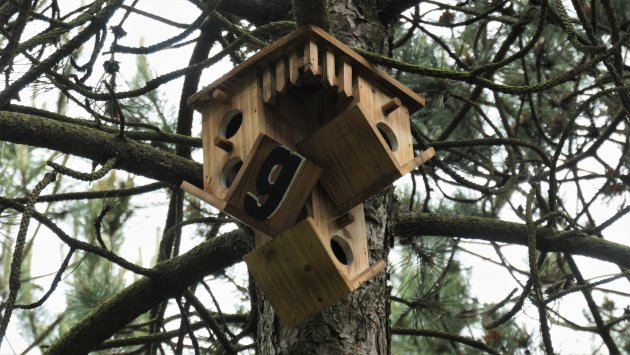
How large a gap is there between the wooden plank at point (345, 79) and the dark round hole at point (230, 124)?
28 centimetres

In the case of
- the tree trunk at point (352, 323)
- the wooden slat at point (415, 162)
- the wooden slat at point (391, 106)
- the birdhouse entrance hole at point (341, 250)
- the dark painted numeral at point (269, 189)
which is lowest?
the tree trunk at point (352, 323)

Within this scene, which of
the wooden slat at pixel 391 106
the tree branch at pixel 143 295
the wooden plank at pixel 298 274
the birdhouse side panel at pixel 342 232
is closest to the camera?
the wooden plank at pixel 298 274

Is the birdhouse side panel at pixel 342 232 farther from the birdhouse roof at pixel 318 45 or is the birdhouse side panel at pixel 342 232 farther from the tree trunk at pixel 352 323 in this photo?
the birdhouse roof at pixel 318 45

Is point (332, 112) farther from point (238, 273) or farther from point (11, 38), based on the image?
point (238, 273)

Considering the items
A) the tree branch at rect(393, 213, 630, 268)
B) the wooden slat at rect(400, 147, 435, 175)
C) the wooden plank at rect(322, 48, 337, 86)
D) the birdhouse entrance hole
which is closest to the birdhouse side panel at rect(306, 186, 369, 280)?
the birdhouse entrance hole

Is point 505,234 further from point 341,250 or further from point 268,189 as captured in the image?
point 268,189

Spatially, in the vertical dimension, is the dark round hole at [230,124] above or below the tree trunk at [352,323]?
above

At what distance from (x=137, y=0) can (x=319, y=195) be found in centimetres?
83

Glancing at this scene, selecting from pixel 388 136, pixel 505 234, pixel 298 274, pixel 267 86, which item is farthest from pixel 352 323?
pixel 505 234

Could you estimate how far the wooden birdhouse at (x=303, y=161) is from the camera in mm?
1962

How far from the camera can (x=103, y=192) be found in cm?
276

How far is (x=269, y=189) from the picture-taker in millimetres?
1976

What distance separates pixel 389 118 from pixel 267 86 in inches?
13.5

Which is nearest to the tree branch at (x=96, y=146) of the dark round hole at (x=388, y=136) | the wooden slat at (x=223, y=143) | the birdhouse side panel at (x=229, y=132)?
the birdhouse side panel at (x=229, y=132)
